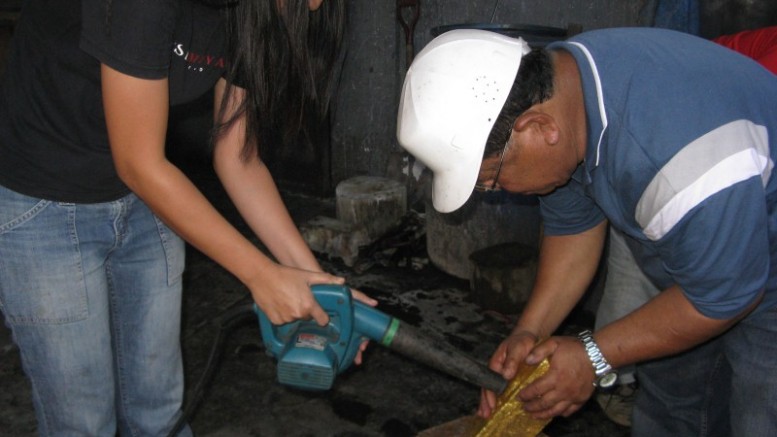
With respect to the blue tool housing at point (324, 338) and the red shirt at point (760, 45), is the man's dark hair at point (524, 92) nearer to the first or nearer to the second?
the blue tool housing at point (324, 338)

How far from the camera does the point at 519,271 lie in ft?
12.9

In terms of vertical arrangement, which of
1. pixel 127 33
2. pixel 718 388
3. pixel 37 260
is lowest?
pixel 718 388

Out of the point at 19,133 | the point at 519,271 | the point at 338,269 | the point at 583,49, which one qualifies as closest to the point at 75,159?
the point at 19,133

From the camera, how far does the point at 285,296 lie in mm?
1580

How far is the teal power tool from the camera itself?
175cm

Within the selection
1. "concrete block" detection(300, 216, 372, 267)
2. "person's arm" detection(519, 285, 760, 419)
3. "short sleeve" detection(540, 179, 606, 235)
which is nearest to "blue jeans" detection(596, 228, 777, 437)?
"person's arm" detection(519, 285, 760, 419)

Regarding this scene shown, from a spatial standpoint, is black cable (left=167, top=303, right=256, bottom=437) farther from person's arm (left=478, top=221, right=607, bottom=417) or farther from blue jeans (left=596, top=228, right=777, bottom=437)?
blue jeans (left=596, top=228, right=777, bottom=437)

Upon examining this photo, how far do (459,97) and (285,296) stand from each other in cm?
63

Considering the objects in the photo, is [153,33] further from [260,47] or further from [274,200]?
[274,200]

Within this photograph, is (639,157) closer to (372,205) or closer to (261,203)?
(261,203)

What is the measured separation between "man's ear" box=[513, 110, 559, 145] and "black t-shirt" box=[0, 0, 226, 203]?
29.7 inches

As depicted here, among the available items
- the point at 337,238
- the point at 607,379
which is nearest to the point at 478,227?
the point at 337,238

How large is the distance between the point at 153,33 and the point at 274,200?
0.76 m

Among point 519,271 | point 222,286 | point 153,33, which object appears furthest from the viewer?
point 222,286
